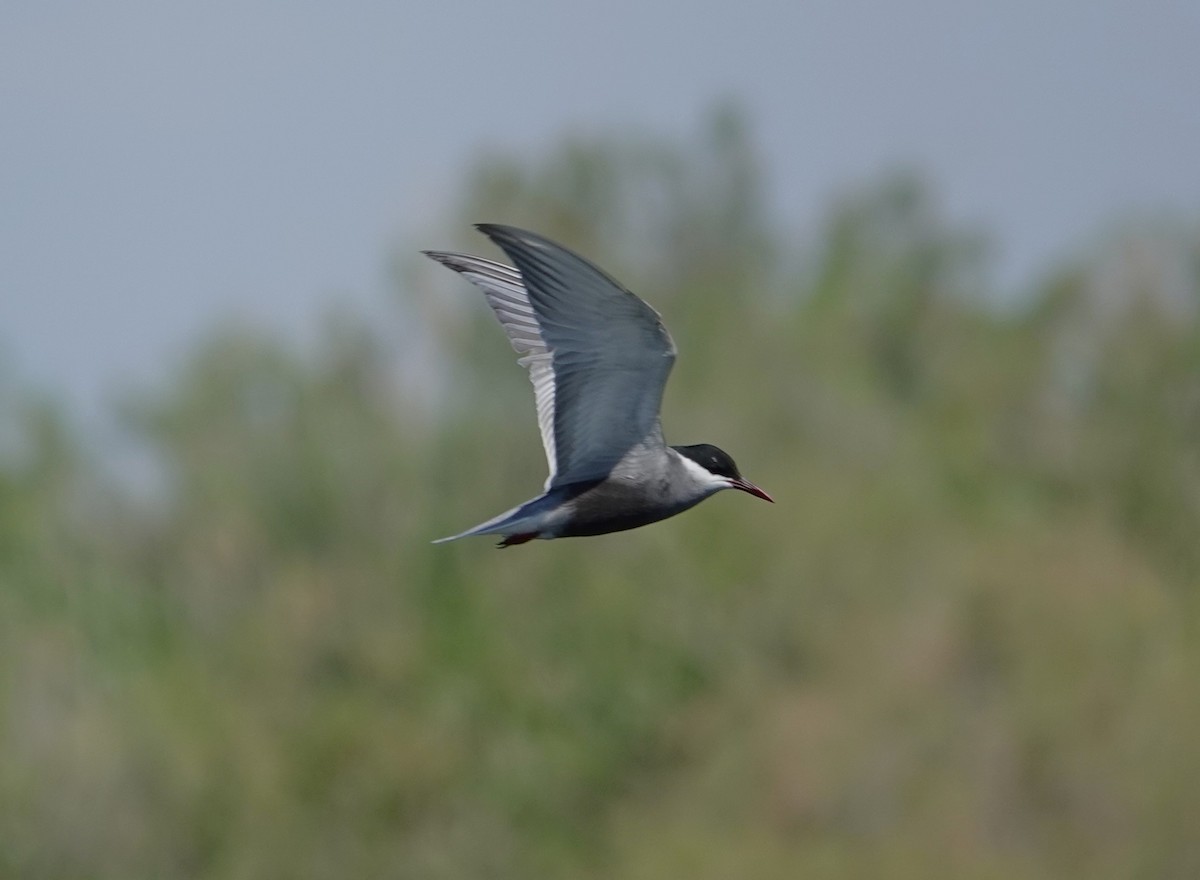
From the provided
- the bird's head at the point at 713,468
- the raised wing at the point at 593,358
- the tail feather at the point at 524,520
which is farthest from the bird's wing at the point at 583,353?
the bird's head at the point at 713,468

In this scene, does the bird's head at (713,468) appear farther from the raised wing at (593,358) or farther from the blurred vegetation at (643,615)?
the blurred vegetation at (643,615)

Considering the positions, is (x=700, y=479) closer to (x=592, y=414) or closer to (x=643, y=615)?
(x=592, y=414)

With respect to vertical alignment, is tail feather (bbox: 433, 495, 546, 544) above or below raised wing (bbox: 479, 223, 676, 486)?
below

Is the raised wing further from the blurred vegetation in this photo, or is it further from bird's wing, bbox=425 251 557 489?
the blurred vegetation

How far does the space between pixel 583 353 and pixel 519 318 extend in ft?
1.51

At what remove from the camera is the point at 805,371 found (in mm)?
51375

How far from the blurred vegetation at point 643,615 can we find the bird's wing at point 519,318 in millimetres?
24427

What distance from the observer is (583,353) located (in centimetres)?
956

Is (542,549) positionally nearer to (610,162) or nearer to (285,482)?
(285,482)

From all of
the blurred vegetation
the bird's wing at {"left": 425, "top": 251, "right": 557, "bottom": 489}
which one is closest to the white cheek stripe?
the bird's wing at {"left": 425, "top": 251, "right": 557, "bottom": 489}

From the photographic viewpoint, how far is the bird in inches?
371

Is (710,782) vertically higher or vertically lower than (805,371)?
lower

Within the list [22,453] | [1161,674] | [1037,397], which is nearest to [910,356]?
[1037,397]

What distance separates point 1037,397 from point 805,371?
19.5ft
